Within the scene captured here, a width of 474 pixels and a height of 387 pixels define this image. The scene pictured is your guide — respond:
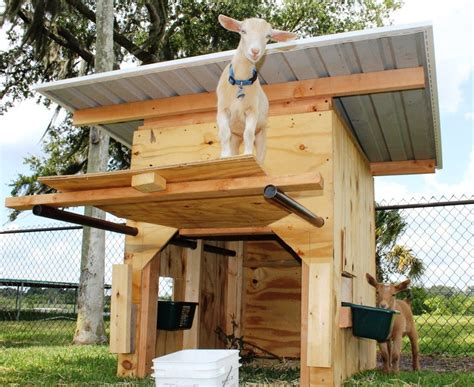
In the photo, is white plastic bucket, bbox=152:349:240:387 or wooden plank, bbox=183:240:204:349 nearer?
white plastic bucket, bbox=152:349:240:387

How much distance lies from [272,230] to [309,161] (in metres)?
0.62

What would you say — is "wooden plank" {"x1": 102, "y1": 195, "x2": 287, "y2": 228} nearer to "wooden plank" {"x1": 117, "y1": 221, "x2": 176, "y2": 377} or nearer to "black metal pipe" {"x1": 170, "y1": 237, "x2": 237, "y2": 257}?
"wooden plank" {"x1": 117, "y1": 221, "x2": 176, "y2": 377}

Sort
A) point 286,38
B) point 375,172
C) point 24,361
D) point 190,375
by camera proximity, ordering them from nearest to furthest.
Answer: point 190,375, point 286,38, point 24,361, point 375,172

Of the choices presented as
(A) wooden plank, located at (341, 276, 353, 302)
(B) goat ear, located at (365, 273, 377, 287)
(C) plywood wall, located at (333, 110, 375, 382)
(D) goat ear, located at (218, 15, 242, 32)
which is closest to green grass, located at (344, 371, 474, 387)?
(C) plywood wall, located at (333, 110, 375, 382)

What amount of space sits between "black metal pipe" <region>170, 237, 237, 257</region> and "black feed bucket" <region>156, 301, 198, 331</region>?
0.56 metres

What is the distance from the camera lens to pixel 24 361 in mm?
5969

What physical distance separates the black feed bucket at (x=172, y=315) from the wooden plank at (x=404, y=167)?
296 cm

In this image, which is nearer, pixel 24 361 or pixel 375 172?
pixel 24 361

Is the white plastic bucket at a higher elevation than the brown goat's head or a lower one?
lower

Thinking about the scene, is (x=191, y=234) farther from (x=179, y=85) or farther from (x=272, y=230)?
(x=179, y=85)

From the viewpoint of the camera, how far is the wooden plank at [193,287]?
5.56 meters

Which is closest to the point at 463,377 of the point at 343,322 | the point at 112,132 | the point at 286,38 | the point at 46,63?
the point at 343,322

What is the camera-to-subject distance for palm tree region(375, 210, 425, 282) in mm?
14686

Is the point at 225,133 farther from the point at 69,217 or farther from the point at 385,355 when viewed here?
the point at 385,355
